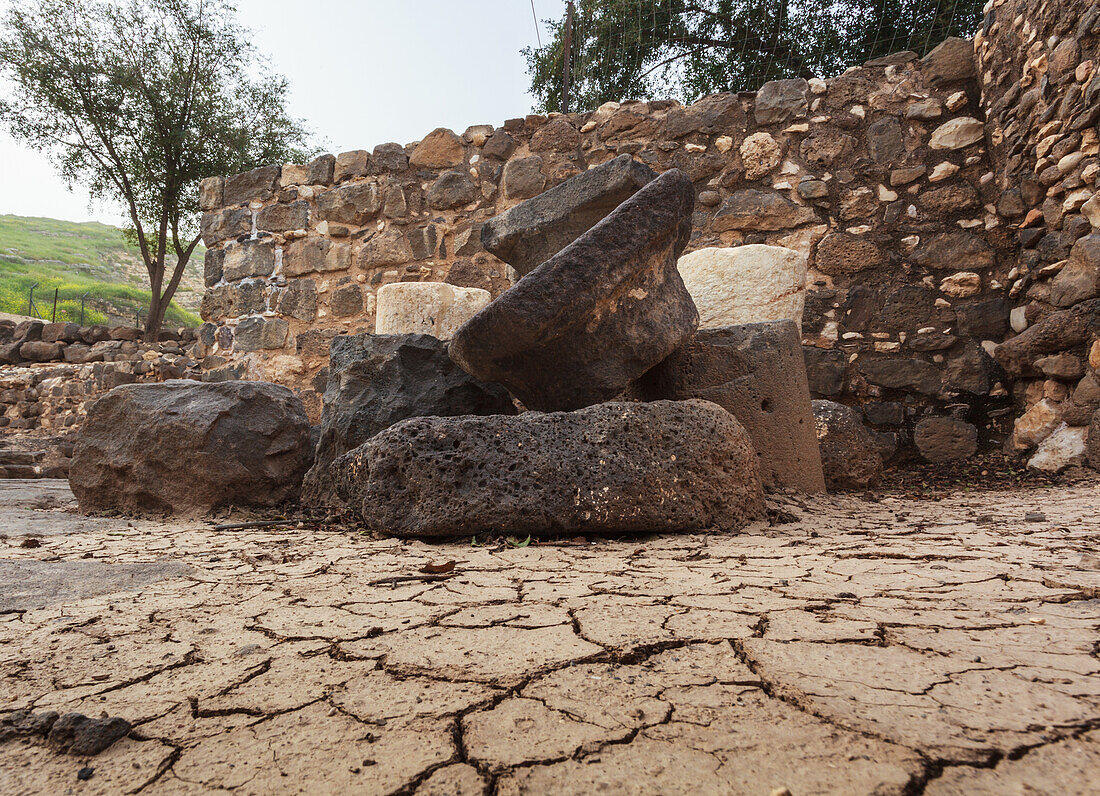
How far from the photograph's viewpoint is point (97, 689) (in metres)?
0.97

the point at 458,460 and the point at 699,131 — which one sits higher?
the point at 699,131

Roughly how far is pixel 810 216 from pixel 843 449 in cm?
186

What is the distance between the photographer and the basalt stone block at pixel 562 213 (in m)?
3.00

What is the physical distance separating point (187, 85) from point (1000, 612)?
1146 cm

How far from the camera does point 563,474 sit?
2172 mm

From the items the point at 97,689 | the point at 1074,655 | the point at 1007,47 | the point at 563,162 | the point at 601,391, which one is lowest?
the point at 97,689

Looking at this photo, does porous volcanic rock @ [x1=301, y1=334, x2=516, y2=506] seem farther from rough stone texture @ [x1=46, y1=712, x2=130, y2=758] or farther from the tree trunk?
the tree trunk

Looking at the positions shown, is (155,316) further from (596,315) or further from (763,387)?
(763,387)

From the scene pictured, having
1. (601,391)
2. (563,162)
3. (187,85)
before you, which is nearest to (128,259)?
(187,85)

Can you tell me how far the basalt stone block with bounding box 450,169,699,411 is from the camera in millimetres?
2342

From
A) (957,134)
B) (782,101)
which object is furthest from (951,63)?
(782,101)

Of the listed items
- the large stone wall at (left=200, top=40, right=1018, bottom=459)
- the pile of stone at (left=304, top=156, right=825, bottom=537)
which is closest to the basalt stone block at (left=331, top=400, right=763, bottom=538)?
the pile of stone at (left=304, top=156, right=825, bottom=537)

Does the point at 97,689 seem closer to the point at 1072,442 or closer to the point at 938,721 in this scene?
the point at 938,721

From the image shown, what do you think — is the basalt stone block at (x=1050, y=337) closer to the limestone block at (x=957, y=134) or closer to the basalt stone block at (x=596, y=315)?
the limestone block at (x=957, y=134)
